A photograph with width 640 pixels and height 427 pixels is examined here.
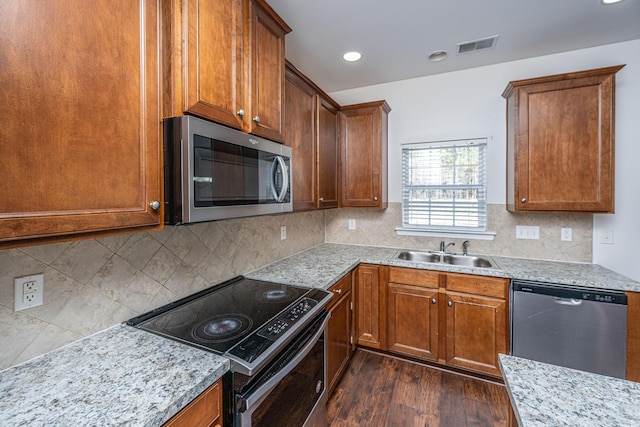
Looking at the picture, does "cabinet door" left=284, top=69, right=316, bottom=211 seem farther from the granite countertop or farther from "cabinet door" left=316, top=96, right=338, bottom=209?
the granite countertop

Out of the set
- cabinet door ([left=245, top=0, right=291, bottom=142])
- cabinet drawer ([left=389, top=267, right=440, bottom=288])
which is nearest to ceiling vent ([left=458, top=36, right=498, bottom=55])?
cabinet door ([left=245, top=0, right=291, bottom=142])

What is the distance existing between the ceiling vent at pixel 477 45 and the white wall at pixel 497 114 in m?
0.40

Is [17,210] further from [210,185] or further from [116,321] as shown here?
[116,321]

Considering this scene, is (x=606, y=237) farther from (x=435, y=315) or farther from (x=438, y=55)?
(x=438, y=55)

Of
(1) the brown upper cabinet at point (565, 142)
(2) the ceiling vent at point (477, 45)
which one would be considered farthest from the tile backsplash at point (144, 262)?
(2) the ceiling vent at point (477, 45)

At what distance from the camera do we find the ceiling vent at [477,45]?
2.16 meters

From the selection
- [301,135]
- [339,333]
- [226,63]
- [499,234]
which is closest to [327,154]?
[301,135]

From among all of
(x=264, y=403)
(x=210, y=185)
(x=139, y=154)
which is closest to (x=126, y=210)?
(x=139, y=154)

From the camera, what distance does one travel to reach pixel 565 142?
2.13 m

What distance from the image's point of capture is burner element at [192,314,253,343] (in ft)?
3.86

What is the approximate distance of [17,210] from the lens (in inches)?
27.8

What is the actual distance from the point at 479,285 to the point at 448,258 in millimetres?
573

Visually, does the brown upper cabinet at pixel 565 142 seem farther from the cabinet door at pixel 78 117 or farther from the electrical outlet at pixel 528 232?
the cabinet door at pixel 78 117

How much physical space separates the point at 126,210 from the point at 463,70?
2980mm
